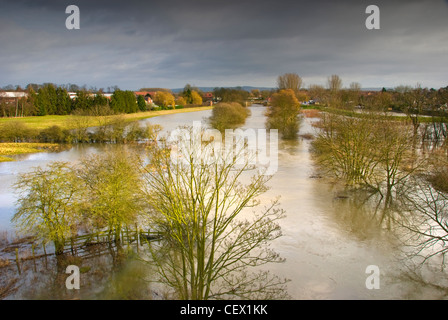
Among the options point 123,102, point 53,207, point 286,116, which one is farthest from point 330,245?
point 123,102

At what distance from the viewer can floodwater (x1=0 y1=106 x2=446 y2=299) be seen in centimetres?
1105

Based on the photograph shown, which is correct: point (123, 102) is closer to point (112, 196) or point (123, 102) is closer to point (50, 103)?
point (50, 103)

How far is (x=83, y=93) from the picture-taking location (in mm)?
65938

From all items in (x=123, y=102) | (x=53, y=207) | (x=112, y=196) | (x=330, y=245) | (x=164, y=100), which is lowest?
(x=330, y=245)

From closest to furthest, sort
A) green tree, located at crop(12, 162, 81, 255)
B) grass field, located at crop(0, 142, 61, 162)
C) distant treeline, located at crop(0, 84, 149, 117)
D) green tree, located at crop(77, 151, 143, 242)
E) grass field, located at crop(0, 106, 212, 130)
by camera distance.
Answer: green tree, located at crop(12, 162, 81, 255), green tree, located at crop(77, 151, 143, 242), grass field, located at crop(0, 142, 61, 162), grass field, located at crop(0, 106, 212, 130), distant treeline, located at crop(0, 84, 149, 117)

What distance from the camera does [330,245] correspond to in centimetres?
1421

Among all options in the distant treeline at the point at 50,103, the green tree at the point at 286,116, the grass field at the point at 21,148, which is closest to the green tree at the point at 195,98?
the distant treeline at the point at 50,103

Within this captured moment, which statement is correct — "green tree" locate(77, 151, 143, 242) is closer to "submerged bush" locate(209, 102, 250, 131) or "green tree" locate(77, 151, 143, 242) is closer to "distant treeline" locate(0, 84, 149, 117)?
"submerged bush" locate(209, 102, 250, 131)

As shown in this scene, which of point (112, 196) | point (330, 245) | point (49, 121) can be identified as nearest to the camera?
point (330, 245)

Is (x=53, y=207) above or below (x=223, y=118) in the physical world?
below

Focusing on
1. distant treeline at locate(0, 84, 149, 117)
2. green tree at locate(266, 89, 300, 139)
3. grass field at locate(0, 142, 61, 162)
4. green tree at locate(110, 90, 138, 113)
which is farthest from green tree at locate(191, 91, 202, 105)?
grass field at locate(0, 142, 61, 162)

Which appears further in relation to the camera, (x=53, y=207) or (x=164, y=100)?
(x=164, y=100)

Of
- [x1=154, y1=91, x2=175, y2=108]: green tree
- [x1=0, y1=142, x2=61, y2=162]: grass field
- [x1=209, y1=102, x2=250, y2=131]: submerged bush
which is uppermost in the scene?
[x1=154, y1=91, x2=175, y2=108]: green tree
